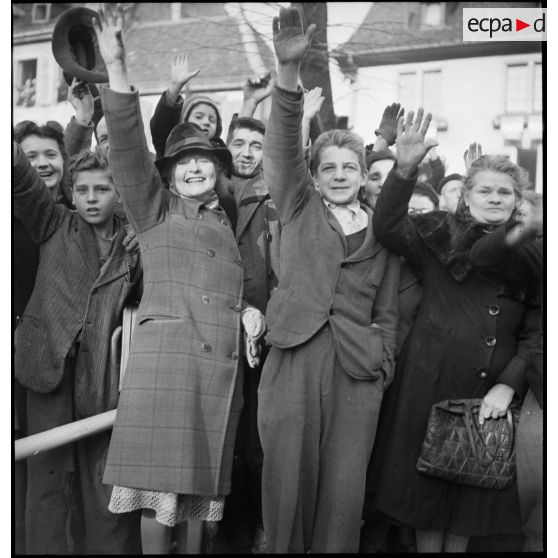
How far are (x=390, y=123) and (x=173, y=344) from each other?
1.74m

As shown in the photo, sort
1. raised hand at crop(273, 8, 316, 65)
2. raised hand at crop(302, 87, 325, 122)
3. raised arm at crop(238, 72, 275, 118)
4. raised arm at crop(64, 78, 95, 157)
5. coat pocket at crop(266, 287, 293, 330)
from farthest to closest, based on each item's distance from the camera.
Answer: raised arm at crop(238, 72, 275, 118) → raised arm at crop(64, 78, 95, 157) → raised hand at crop(302, 87, 325, 122) → coat pocket at crop(266, 287, 293, 330) → raised hand at crop(273, 8, 316, 65)

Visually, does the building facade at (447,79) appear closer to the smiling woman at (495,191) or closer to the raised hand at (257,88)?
the smiling woman at (495,191)

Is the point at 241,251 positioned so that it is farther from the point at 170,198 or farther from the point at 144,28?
the point at 144,28

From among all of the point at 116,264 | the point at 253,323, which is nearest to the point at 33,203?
the point at 116,264

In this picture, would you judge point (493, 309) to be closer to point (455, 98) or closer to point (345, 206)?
point (345, 206)

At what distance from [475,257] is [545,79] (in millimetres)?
1050

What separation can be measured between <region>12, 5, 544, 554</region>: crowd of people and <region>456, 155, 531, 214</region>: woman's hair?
0.03 ft

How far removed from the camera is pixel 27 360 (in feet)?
10.4

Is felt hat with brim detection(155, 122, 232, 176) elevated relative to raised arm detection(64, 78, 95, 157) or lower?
lower

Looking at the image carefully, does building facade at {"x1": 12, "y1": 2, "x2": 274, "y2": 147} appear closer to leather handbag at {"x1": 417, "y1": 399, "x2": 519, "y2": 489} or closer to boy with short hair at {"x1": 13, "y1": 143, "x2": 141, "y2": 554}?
boy with short hair at {"x1": 13, "y1": 143, "x2": 141, "y2": 554}

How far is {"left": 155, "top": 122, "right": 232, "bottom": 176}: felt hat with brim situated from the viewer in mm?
3166

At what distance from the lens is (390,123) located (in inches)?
150

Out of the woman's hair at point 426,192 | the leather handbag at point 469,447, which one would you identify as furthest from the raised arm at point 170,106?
the leather handbag at point 469,447

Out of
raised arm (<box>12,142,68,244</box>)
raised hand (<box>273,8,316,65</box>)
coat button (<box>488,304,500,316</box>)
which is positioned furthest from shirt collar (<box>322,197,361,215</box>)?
raised arm (<box>12,142,68,244</box>)
